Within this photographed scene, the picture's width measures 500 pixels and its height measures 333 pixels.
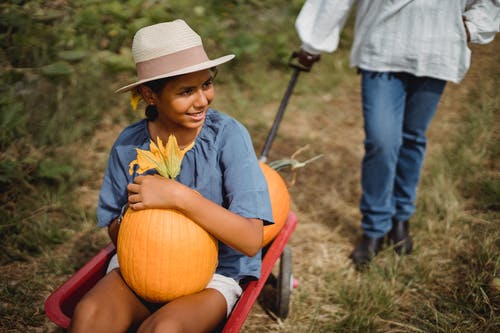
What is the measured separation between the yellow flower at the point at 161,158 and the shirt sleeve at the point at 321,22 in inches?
54.0

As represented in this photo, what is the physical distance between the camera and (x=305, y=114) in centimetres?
521

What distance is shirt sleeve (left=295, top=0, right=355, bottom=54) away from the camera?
8.52ft

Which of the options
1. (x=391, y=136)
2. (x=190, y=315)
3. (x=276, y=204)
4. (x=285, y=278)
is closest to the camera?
(x=190, y=315)

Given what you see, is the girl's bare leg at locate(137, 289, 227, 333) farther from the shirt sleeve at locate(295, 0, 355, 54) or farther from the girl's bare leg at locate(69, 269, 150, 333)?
the shirt sleeve at locate(295, 0, 355, 54)

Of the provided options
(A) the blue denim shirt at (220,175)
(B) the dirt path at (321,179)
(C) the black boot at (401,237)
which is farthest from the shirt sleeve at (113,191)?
(C) the black boot at (401,237)

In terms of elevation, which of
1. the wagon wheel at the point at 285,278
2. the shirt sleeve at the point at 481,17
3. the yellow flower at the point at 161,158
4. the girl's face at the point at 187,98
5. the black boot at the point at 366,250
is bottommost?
the black boot at the point at 366,250

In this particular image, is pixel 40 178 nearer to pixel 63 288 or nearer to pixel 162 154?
pixel 63 288

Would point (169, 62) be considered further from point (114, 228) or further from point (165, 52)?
point (114, 228)

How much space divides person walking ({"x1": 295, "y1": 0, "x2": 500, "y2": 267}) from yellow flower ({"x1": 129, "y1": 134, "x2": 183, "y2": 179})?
138 cm

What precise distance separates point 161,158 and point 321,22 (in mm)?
1460

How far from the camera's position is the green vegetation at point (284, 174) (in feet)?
8.45

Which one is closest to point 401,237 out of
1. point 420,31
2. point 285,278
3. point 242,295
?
point 285,278

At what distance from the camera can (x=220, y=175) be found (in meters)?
1.93

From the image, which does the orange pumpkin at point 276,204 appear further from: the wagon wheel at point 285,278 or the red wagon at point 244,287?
the wagon wheel at point 285,278
